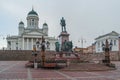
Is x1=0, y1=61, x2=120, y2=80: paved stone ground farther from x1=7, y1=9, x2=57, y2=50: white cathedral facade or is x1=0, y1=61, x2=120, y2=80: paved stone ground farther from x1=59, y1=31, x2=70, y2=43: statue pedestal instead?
x1=7, y1=9, x2=57, y2=50: white cathedral facade

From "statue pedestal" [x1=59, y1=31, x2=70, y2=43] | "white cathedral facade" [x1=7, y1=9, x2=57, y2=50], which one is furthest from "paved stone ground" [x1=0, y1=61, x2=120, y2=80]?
"white cathedral facade" [x1=7, y1=9, x2=57, y2=50]

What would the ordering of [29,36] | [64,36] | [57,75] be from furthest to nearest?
[29,36]
[64,36]
[57,75]

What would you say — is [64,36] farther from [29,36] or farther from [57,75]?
[29,36]

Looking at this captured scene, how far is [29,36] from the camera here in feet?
339

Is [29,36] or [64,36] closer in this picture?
[64,36]

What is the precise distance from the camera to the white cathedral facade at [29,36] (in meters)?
104

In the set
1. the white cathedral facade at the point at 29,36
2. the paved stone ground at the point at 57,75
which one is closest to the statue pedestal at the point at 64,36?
the paved stone ground at the point at 57,75

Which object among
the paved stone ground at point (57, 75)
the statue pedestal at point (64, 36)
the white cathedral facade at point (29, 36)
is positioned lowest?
the paved stone ground at point (57, 75)

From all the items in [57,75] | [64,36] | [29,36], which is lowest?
[57,75]

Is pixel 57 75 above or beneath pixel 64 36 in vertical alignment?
beneath

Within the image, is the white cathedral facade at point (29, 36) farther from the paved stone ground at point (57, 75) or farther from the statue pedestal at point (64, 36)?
the paved stone ground at point (57, 75)

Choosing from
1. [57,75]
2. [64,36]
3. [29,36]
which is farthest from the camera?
[29,36]

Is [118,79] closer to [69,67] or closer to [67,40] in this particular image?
→ [69,67]

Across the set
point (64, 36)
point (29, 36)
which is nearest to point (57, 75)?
point (64, 36)
